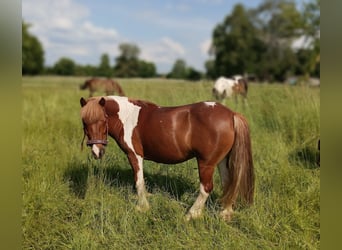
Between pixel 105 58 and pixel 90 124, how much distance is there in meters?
70.6

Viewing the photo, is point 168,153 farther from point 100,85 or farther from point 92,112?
point 100,85

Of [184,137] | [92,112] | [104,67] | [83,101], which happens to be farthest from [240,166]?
[104,67]

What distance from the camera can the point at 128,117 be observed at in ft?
10.8

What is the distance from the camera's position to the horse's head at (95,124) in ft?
9.97

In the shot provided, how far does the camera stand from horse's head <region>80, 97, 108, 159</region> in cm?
304

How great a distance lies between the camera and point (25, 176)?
3.97 m

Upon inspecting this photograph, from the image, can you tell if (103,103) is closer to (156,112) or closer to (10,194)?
(156,112)

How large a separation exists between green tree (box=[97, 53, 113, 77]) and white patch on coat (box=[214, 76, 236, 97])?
4942 cm

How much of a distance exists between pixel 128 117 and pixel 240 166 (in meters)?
1.21

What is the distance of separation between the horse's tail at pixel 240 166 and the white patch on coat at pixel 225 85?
763cm

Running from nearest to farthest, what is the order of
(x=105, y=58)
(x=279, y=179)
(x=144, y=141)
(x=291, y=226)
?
(x=291, y=226) < (x=144, y=141) < (x=279, y=179) < (x=105, y=58)

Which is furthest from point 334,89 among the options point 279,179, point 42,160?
point 42,160

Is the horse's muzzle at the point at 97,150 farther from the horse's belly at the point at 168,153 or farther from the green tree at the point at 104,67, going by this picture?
the green tree at the point at 104,67

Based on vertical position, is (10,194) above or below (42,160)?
above
